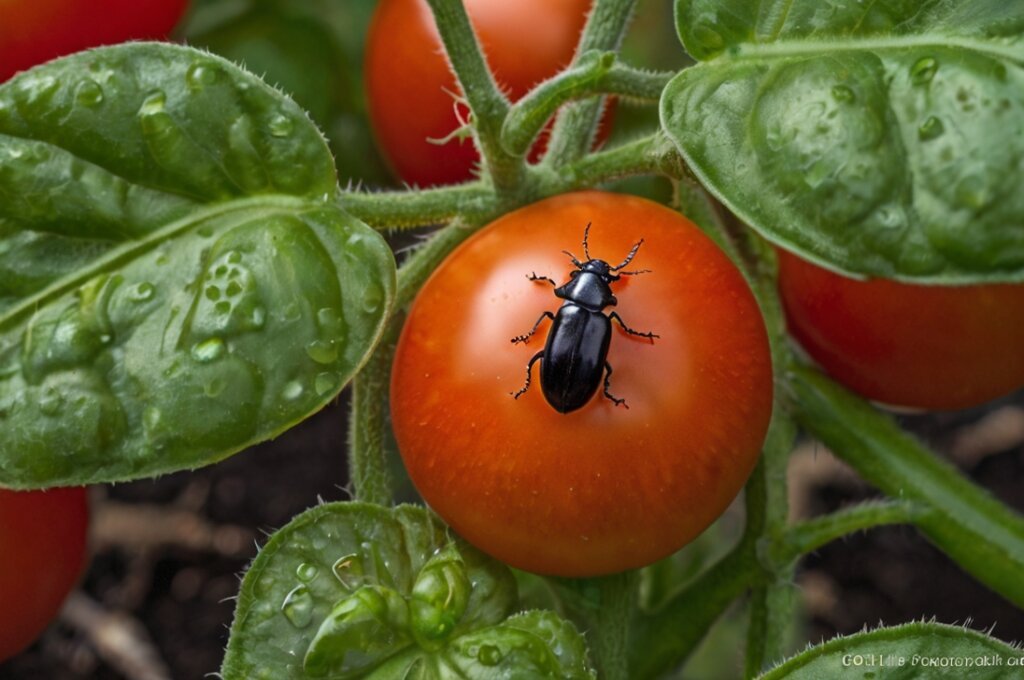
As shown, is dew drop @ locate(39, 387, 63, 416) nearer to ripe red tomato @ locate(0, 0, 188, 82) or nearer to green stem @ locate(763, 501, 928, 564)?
ripe red tomato @ locate(0, 0, 188, 82)

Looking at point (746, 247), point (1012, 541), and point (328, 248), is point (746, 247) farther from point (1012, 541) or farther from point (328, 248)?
point (328, 248)

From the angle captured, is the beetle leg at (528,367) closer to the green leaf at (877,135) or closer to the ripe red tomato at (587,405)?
the ripe red tomato at (587,405)

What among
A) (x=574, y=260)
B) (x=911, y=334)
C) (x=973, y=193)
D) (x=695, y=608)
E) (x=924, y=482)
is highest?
(x=973, y=193)

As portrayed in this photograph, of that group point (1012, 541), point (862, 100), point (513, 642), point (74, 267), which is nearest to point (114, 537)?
point (74, 267)

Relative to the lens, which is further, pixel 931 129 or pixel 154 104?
pixel 154 104

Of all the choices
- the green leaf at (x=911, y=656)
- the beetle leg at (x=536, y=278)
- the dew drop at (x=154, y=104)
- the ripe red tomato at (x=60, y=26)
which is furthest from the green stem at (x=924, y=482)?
the ripe red tomato at (x=60, y=26)

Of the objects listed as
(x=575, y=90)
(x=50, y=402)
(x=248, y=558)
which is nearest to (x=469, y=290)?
(x=575, y=90)

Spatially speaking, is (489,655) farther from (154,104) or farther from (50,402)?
(154,104)
